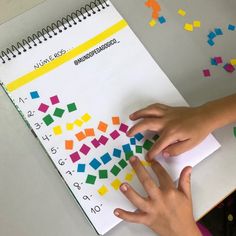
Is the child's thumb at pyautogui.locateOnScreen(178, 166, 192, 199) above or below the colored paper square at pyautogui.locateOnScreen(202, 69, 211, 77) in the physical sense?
below

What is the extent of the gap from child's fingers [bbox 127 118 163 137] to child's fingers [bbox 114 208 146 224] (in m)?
0.15

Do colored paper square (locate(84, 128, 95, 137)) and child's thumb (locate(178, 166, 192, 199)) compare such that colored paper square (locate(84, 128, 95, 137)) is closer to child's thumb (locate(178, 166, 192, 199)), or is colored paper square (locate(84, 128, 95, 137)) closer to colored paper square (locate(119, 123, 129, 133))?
colored paper square (locate(119, 123, 129, 133))

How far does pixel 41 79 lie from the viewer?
758mm

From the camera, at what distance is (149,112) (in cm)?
74

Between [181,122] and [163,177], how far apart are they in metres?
0.12

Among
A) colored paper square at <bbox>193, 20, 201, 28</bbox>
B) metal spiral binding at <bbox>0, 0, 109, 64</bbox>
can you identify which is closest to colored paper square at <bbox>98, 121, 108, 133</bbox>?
metal spiral binding at <bbox>0, 0, 109, 64</bbox>

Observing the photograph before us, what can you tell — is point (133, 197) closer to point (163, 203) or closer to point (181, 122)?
point (163, 203)

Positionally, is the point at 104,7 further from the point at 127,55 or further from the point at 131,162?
the point at 131,162

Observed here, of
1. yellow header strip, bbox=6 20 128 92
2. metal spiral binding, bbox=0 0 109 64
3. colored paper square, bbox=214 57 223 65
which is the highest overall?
metal spiral binding, bbox=0 0 109 64

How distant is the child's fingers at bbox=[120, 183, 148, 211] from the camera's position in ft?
2.19

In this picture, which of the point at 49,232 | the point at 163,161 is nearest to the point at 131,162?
the point at 163,161

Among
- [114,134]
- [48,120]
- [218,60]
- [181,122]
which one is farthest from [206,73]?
[48,120]

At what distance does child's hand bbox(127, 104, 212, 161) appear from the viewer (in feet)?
2.36

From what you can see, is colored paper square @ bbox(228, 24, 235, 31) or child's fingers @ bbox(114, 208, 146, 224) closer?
child's fingers @ bbox(114, 208, 146, 224)
